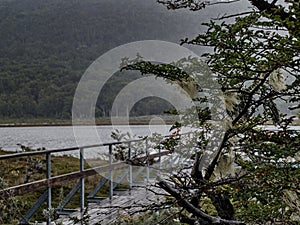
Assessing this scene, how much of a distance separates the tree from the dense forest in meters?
5.53

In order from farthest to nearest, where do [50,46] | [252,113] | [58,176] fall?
[50,46], [58,176], [252,113]

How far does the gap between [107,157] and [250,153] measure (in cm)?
320

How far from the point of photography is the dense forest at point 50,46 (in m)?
17.5

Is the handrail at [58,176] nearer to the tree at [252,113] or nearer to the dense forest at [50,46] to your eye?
the tree at [252,113]

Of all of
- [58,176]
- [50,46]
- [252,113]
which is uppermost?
[50,46]

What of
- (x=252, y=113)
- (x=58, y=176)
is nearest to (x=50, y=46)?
(x=58, y=176)

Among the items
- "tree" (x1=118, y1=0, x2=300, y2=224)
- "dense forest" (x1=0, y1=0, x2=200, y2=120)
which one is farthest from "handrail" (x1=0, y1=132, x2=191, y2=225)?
"dense forest" (x1=0, y1=0, x2=200, y2=120)

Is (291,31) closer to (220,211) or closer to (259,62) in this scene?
(259,62)

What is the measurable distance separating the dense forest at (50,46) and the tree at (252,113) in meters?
5.53

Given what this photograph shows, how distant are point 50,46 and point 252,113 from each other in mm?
30257

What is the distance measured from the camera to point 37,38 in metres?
32.6

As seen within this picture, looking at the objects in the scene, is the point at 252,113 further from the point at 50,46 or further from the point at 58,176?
the point at 50,46

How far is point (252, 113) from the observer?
194 centimetres

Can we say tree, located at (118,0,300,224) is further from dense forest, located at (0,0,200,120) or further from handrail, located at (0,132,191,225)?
dense forest, located at (0,0,200,120)
